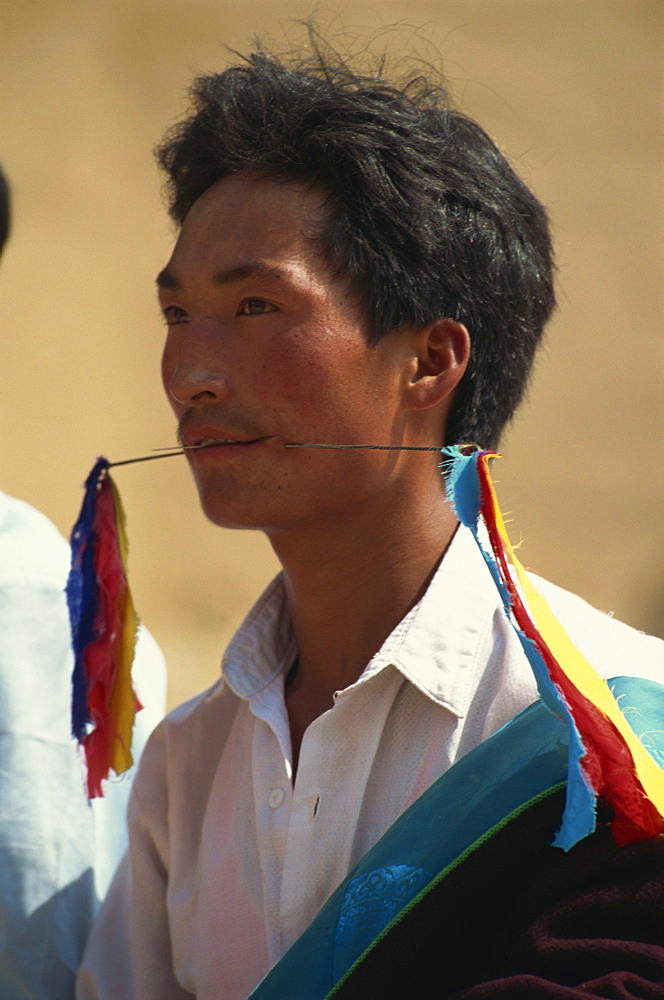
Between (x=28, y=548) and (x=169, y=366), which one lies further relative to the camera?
(x=28, y=548)

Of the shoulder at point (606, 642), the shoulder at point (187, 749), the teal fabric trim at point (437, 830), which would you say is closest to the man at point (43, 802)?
the shoulder at point (187, 749)

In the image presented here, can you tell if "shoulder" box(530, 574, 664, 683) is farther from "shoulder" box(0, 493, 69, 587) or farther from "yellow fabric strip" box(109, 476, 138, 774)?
"shoulder" box(0, 493, 69, 587)

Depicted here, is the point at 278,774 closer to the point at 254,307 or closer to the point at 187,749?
the point at 187,749

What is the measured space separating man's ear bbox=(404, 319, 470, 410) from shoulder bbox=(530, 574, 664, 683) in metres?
0.39

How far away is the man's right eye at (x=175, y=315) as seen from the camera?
2.06 m

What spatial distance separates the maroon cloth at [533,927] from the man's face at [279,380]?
0.67 metres

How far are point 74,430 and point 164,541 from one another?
77 cm

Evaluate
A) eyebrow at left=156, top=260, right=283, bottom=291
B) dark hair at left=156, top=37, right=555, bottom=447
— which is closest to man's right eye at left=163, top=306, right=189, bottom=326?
eyebrow at left=156, top=260, right=283, bottom=291

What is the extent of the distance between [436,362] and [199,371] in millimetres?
413

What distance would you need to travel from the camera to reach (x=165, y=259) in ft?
21.1

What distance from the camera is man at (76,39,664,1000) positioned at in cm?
179

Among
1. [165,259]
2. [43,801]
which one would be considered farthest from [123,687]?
[165,259]

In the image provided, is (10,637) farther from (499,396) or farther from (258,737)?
(499,396)

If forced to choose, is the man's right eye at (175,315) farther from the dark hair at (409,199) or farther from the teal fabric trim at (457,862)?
the teal fabric trim at (457,862)
